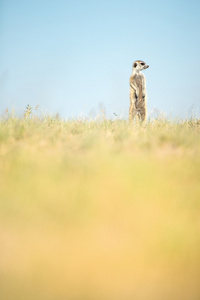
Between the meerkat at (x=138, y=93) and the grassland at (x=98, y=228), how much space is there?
17.4 feet

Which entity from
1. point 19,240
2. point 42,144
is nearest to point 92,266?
point 19,240

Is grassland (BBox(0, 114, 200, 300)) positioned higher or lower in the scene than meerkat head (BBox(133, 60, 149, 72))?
lower

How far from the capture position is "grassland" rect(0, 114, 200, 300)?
1.27m

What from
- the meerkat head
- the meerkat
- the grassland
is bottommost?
the grassland

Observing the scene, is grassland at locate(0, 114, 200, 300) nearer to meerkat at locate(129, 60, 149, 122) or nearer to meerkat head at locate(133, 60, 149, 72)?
meerkat at locate(129, 60, 149, 122)

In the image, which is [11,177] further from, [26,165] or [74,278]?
[74,278]

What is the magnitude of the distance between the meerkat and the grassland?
532 cm

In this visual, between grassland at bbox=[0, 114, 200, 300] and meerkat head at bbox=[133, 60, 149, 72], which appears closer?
grassland at bbox=[0, 114, 200, 300]

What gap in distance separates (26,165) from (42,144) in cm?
97

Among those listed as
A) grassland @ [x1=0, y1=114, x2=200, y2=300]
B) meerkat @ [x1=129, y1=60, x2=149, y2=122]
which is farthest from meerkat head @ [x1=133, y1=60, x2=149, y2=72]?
grassland @ [x1=0, y1=114, x2=200, y2=300]

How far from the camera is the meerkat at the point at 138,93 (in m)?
7.70

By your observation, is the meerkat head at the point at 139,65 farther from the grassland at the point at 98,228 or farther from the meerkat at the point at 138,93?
the grassland at the point at 98,228

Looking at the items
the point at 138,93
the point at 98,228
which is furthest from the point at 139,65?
the point at 98,228

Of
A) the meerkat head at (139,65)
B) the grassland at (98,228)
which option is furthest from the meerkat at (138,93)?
the grassland at (98,228)
